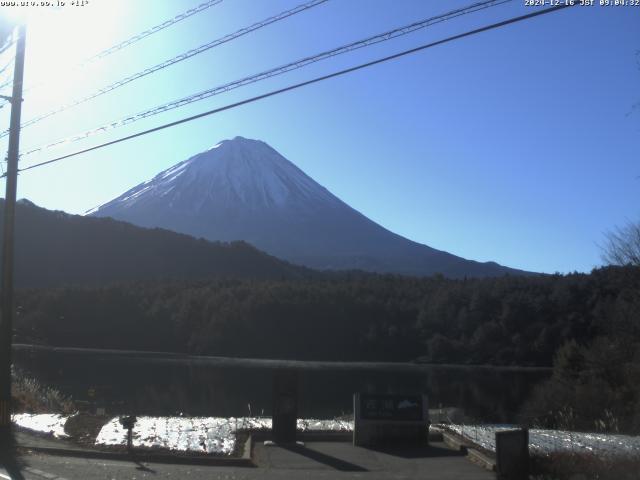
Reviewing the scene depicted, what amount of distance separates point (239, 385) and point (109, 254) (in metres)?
79.2

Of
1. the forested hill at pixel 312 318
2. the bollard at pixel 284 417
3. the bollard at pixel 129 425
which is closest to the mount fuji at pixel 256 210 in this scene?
the forested hill at pixel 312 318

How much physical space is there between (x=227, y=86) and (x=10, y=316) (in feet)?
21.9

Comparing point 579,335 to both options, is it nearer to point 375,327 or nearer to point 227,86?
point 375,327

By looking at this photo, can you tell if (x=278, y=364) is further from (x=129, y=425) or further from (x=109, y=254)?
(x=109, y=254)

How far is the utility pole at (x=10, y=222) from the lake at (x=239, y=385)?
20.9 feet

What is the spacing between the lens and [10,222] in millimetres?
16953

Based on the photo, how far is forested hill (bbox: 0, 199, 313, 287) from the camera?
109 metres

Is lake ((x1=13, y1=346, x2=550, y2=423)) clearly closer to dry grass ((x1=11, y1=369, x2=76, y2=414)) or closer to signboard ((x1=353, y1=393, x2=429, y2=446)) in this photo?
dry grass ((x1=11, y1=369, x2=76, y2=414))

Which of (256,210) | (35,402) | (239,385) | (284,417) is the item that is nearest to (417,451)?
(284,417)

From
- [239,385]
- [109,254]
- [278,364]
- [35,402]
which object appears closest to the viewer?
[35,402]

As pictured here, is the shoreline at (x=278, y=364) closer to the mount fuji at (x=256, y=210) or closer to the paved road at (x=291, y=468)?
the paved road at (x=291, y=468)

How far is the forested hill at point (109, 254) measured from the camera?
109375 millimetres

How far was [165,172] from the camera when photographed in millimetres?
180750

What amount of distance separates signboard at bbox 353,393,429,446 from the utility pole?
691 centimetres
